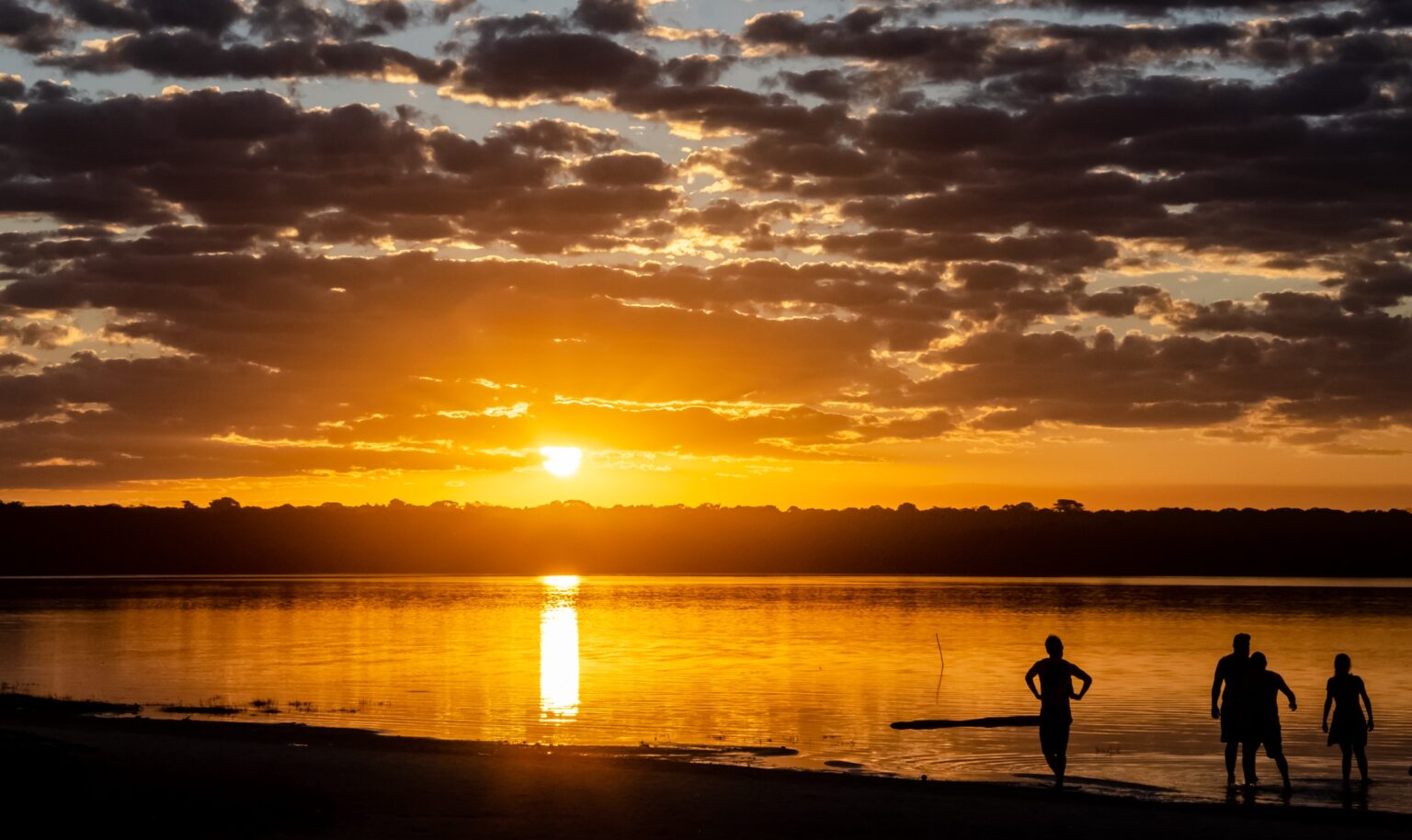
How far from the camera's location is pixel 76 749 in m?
26.0

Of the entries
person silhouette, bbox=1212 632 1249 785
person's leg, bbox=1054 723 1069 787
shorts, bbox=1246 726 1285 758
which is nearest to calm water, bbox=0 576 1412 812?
shorts, bbox=1246 726 1285 758

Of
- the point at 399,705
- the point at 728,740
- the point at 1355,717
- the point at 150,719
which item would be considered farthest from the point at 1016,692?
the point at 150,719

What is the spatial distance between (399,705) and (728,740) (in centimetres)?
1341

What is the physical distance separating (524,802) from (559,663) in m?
42.4

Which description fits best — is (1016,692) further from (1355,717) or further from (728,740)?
(1355,717)

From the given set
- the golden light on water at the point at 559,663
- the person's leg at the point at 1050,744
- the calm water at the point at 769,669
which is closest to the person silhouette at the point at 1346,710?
the calm water at the point at 769,669

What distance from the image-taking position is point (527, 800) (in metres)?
22.1

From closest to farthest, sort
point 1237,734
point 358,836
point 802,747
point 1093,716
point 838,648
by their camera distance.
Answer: point 358,836 → point 1237,734 → point 802,747 → point 1093,716 → point 838,648

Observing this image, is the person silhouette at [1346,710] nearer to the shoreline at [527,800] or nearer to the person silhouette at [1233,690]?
the person silhouette at [1233,690]

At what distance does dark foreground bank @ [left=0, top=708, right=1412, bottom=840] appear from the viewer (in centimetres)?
1953

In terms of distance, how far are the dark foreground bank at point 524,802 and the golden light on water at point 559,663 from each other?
16664mm

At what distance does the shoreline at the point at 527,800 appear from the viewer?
1973 centimetres

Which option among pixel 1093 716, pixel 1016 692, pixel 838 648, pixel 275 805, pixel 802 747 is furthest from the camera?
pixel 838 648

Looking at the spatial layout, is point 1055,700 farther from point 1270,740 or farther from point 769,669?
point 769,669
